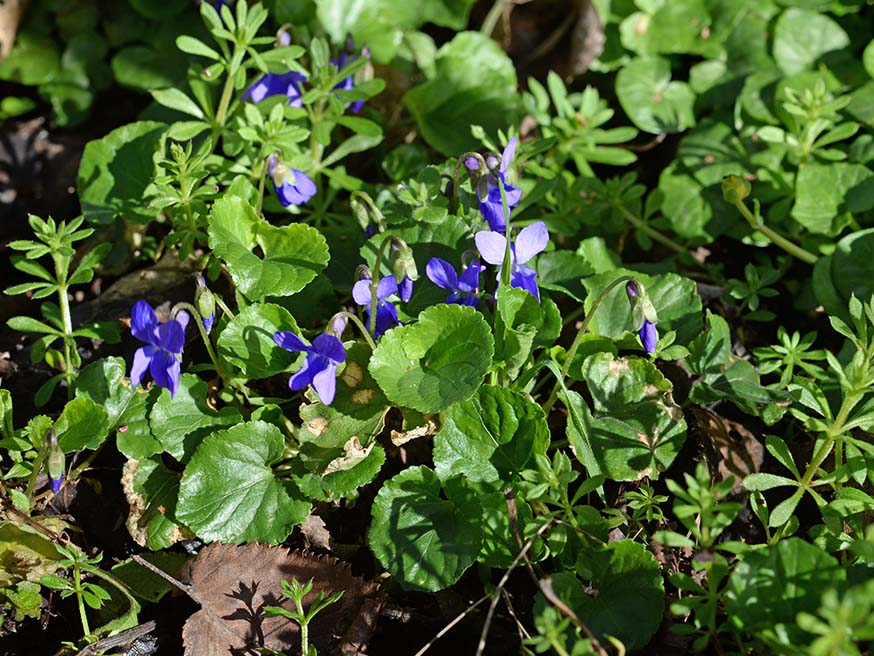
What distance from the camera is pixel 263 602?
7.73 ft

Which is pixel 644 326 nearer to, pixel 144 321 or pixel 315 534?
pixel 315 534

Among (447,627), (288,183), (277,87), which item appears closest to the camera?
(447,627)

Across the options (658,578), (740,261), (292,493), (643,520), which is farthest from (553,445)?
(740,261)

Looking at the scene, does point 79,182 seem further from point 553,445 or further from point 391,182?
point 553,445

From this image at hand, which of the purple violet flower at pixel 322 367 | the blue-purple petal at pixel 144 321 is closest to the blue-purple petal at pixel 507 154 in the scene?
the purple violet flower at pixel 322 367

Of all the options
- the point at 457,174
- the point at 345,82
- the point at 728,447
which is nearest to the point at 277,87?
the point at 345,82

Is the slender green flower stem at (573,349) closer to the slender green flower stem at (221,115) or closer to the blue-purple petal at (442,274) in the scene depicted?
the blue-purple petal at (442,274)

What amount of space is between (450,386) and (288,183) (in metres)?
0.95

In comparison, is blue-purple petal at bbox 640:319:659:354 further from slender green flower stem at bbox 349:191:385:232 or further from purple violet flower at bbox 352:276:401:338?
slender green flower stem at bbox 349:191:385:232

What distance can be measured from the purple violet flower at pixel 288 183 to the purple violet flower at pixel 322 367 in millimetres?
705

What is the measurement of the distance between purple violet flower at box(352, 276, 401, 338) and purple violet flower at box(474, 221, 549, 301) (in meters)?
0.27

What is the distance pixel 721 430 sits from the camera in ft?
8.96

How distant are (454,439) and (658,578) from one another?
0.63m

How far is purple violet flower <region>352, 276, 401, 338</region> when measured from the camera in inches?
96.6
